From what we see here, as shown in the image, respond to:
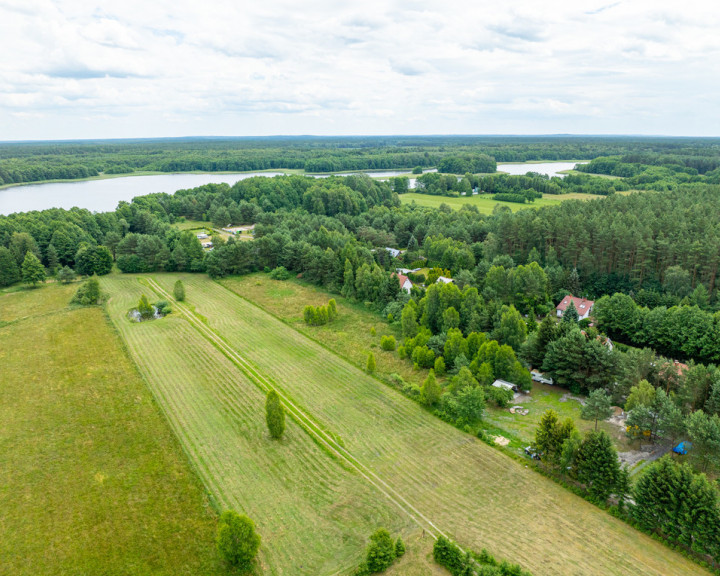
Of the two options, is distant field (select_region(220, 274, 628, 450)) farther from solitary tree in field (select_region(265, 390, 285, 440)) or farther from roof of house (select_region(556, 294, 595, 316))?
roof of house (select_region(556, 294, 595, 316))

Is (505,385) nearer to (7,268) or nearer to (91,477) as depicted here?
(91,477)

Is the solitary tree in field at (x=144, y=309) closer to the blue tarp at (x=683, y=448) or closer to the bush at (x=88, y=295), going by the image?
the bush at (x=88, y=295)

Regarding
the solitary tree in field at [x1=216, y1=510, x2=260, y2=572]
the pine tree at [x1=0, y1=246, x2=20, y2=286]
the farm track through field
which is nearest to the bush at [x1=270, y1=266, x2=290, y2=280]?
the farm track through field

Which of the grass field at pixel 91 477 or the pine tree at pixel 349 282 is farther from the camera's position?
the pine tree at pixel 349 282

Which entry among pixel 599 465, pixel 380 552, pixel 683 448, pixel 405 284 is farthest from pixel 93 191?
pixel 683 448

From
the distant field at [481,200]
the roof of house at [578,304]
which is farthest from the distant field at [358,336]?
the distant field at [481,200]

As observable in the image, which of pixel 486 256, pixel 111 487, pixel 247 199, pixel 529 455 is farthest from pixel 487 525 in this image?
pixel 247 199
